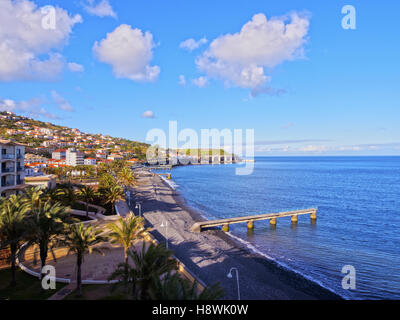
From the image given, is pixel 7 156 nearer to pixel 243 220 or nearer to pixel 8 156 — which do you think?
pixel 8 156

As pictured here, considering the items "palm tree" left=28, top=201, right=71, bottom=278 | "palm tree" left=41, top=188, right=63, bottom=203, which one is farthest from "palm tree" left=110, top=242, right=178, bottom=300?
"palm tree" left=41, top=188, right=63, bottom=203

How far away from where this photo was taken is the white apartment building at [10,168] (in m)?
35.3

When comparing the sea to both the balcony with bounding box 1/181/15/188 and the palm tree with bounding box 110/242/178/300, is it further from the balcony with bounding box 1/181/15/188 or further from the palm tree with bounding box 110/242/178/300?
the balcony with bounding box 1/181/15/188

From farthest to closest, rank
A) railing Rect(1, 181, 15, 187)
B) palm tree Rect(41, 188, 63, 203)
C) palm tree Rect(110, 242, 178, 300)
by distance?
railing Rect(1, 181, 15, 187)
palm tree Rect(41, 188, 63, 203)
palm tree Rect(110, 242, 178, 300)

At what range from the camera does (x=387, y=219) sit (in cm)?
4612

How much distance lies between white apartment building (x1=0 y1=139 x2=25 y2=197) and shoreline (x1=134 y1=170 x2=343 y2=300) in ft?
66.7

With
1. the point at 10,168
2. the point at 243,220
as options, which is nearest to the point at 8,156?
the point at 10,168

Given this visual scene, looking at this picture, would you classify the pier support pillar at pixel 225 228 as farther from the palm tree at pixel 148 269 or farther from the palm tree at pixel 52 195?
the palm tree at pixel 148 269

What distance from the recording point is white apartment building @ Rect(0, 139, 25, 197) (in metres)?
35.3

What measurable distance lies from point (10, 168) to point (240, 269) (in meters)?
34.0

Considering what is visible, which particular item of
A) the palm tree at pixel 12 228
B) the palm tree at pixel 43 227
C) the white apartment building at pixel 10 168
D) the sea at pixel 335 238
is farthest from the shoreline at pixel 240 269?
the white apartment building at pixel 10 168

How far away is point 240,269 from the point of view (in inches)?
979

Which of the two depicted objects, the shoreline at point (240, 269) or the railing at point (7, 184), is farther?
the railing at point (7, 184)

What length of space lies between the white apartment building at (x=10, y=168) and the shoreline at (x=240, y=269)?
66.7 feet
